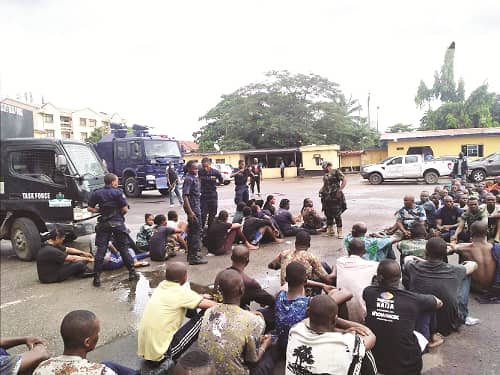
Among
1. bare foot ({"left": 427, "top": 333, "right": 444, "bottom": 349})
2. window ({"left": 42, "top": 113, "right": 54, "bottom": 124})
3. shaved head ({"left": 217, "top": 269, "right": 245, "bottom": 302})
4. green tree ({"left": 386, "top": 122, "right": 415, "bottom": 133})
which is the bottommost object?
bare foot ({"left": 427, "top": 333, "right": 444, "bottom": 349})

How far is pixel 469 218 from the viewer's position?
607cm

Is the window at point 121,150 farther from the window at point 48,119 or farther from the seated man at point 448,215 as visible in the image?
the window at point 48,119

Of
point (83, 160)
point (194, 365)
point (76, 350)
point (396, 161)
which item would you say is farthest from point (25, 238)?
point (396, 161)

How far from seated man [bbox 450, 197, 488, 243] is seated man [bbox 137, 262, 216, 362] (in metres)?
4.70

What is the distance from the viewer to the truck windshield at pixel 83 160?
24.1 feet

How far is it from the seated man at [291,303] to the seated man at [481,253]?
206cm

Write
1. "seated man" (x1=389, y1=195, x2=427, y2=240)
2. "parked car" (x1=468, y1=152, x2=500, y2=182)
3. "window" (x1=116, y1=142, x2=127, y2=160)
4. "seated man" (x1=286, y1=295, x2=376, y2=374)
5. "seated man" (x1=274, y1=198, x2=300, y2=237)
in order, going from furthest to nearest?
"parked car" (x1=468, y1=152, x2=500, y2=182)
"window" (x1=116, y1=142, x2=127, y2=160)
"seated man" (x1=274, y1=198, x2=300, y2=237)
"seated man" (x1=389, y1=195, x2=427, y2=240)
"seated man" (x1=286, y1=295, x2=376, y2=374)

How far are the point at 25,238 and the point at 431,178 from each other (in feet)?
58.9

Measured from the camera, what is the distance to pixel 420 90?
34844 millimetres

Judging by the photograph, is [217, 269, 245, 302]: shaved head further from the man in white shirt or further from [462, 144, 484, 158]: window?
[462, 144, 484, 158]: window

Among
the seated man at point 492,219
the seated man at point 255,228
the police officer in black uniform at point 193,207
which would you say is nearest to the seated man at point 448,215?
the seated man at point 492,219

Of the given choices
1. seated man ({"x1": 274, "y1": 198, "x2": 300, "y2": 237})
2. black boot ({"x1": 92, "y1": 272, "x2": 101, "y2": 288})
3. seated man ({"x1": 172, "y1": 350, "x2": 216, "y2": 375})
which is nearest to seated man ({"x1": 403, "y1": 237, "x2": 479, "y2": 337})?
seated man ({"x1": 172, "y1": 350, "x2": 216, "y2": 375})

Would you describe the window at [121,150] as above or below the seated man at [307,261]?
above

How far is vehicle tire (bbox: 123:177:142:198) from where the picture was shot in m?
16.2
